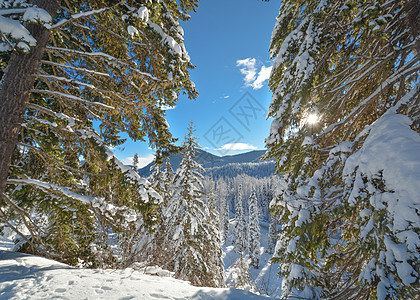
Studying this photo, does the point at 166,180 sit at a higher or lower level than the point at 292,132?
lower

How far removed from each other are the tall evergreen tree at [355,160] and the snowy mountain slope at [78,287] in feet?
4.47

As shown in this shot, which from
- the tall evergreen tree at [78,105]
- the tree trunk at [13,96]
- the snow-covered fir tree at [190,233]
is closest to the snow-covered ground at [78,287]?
the tall evergreen tree at [78,105]

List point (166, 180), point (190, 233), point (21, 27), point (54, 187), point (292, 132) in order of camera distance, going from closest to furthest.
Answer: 1. point (21, 27)
2. point (54, 187)
3. point (292, 132)
4. point (190, 233)
5. point (166, 180)

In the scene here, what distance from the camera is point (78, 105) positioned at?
13.3 ft

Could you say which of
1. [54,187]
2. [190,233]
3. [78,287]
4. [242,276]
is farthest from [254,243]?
[54,187]

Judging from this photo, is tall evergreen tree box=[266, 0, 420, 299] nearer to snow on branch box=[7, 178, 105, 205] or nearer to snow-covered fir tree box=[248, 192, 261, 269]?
snow on branch box=[7, 178, 105, 205]

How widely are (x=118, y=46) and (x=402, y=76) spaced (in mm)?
5368

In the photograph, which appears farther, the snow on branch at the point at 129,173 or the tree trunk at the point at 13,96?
the snow on branch at the point at 129,173

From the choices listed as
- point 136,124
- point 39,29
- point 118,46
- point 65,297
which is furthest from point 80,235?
point 118,46

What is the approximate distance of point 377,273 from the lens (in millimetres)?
1526

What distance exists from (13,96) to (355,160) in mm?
4881

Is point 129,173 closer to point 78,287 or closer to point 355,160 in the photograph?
point 78,287

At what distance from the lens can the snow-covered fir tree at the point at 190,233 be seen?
862 centimetres

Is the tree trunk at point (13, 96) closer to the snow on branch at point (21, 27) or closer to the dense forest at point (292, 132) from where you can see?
the dense forest at point (292, 132)
